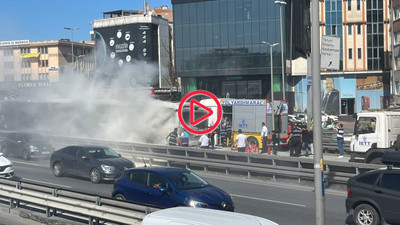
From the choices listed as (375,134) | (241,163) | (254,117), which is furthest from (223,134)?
(375,134)

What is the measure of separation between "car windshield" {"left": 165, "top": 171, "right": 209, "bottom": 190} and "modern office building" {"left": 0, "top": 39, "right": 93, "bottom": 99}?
26.9 meters

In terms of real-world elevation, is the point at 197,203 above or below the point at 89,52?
below

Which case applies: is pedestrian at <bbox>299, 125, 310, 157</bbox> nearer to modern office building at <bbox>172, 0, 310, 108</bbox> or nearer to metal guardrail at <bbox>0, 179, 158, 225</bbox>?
metal guardrail at <bbox>0, 179, 158, 225</bbox>

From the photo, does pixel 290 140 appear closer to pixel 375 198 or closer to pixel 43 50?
pixel 375 198

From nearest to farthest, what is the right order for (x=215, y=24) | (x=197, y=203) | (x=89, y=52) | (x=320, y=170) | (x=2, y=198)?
(x=320, y=170)
(x=197, y=203)
(x=2, y=198)
(x=215, y=24)
(x=89, y=52)

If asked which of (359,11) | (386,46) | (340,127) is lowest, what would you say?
(340,127)

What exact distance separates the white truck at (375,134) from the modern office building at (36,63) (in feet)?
83.5

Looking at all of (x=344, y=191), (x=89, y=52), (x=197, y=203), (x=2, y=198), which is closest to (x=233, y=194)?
(x=344, y=191)

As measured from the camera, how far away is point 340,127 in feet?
79.3

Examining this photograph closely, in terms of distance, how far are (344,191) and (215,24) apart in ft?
159

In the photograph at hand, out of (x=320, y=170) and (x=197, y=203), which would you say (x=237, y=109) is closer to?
(x=197, y=203)

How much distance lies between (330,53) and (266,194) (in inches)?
204

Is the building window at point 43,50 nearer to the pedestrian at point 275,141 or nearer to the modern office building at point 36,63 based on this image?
the modern office building at point 36,63

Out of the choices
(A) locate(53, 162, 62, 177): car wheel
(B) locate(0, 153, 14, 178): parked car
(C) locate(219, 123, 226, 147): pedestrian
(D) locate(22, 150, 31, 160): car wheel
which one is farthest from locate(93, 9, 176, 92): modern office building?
(B) locate(0, 153, 14, 178): parked car
